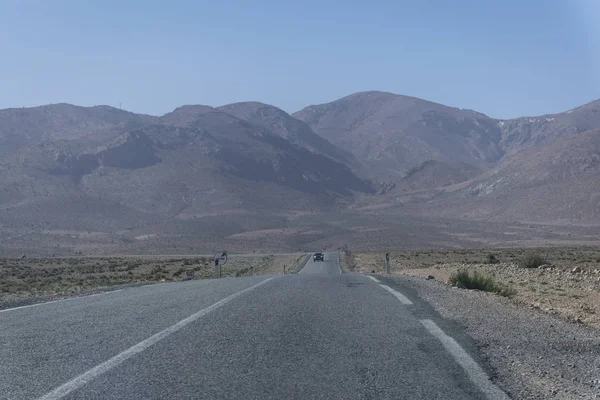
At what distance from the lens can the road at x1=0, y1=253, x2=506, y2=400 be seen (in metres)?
7.25

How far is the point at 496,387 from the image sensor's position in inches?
289

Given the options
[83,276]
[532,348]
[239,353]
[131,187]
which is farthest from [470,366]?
[131,187]

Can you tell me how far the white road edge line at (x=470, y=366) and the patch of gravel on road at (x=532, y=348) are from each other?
0.13m

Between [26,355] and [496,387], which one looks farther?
[26,355]

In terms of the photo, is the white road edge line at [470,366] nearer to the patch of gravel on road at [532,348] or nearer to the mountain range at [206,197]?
the patch of gravel on road at [532,348]

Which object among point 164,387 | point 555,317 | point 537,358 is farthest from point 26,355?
point 555,317

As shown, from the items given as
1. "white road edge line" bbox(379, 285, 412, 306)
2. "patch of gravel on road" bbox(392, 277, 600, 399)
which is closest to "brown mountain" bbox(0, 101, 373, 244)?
"white road edge line" bbox(379, 285, 412, 306)

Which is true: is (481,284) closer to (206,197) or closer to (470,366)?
(470,366)

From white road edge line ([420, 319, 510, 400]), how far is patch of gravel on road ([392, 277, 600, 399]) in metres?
0.13

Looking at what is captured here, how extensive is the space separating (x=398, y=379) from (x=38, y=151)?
18250 centimetres

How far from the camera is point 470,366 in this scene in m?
8.18

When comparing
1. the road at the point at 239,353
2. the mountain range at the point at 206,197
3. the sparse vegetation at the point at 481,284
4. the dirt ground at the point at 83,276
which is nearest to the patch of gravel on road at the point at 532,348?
the road at the point at 239,353

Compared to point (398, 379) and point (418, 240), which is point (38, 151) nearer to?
point (418, 240)

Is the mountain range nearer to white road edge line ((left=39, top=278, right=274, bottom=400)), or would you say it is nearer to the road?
the road
